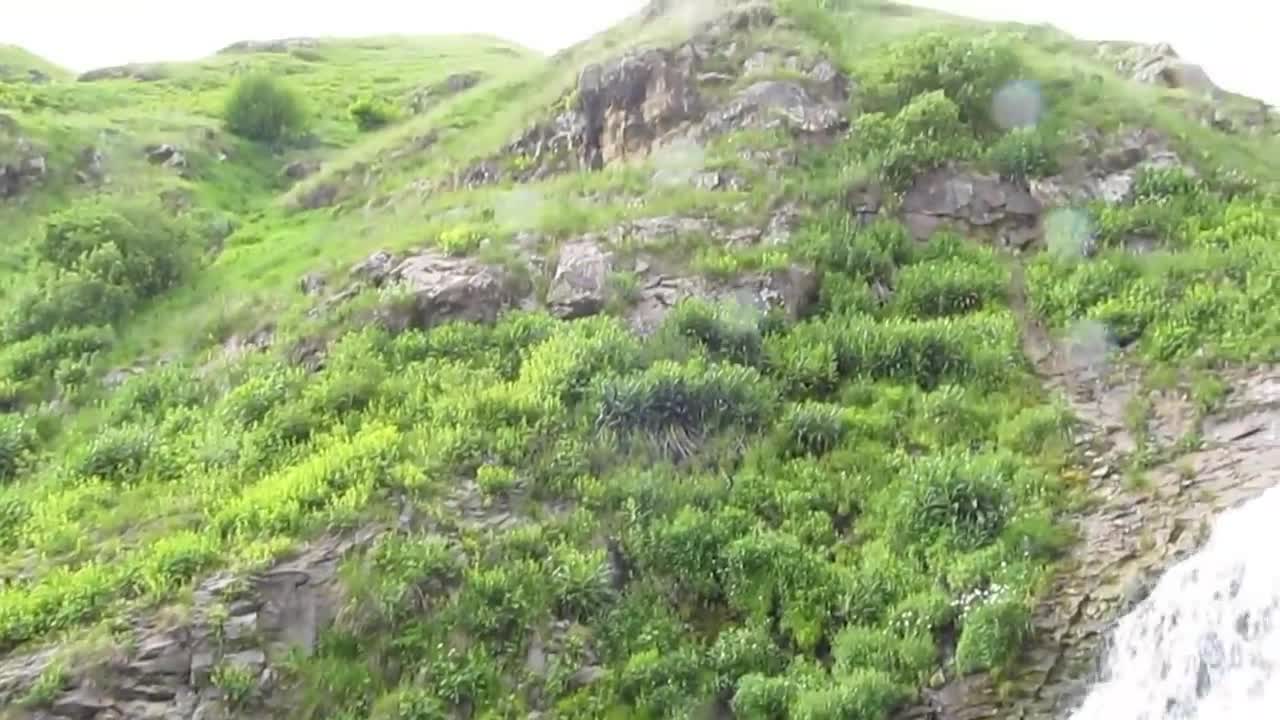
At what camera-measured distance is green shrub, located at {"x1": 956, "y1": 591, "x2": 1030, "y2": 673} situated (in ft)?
43.3

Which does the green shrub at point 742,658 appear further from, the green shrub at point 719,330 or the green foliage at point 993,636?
the green shrub at point 719,330

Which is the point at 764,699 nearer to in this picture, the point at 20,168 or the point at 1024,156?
the point at 1024,156

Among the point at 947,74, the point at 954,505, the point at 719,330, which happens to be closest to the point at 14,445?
the point at 719,330

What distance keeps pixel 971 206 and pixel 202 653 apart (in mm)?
14311

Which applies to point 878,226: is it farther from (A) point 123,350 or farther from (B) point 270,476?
(A) point 123,350

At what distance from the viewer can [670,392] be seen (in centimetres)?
1766

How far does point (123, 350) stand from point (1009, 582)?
1557cm

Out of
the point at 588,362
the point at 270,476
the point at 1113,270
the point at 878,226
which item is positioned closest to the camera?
the point at 270,476

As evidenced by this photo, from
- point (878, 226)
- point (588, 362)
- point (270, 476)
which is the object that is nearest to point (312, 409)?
point (270, 476)

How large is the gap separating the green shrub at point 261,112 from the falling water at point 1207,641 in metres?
28.8

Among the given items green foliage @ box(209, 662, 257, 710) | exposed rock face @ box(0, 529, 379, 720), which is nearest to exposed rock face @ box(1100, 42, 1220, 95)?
exposed rock face @ box(0, 529, 379, 720)

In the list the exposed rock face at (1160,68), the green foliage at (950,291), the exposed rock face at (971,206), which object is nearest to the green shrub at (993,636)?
the green foliage at (950,291)

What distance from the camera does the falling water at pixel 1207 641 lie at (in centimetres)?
1186

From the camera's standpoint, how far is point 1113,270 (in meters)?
19.9
